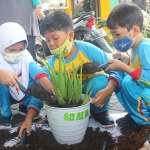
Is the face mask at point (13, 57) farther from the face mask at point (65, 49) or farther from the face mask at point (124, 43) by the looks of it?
the face mask at point (124, 43)

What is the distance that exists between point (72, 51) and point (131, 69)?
0.65 meters

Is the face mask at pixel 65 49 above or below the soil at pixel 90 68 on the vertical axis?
above

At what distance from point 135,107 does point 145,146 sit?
0.51 meters

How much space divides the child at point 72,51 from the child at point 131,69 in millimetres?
124

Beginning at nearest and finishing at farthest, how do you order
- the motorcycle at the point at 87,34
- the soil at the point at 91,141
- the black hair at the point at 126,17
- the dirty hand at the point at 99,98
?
the soil at the point at 91,141, the dirty hand at the point at 99,98, the black hair at the point at 126,17, the motorcycle at the point at 87,34

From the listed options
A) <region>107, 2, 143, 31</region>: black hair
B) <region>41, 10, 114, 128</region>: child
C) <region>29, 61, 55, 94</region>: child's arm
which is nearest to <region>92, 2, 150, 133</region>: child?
<region>107, 2, 143, 31</region>: black hair

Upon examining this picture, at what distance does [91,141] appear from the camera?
175 centimetres

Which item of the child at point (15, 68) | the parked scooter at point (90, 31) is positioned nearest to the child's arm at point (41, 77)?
the child at point (15, 68)

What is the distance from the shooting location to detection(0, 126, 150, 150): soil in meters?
1.64

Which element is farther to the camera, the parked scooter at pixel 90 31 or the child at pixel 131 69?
the parked scooter at pixel 90 31

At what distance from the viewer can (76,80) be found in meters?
1.57

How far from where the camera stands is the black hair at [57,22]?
217 centimetres

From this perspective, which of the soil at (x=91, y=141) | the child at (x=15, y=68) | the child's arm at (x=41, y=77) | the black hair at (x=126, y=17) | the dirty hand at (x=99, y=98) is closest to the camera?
the soil at (x=91, y=141)

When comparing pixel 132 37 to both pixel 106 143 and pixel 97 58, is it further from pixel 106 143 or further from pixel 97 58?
pixel 106 143
